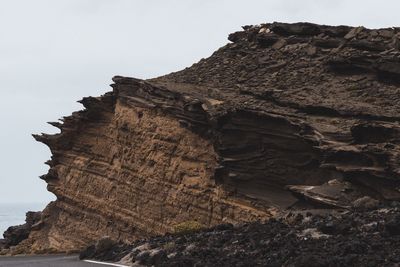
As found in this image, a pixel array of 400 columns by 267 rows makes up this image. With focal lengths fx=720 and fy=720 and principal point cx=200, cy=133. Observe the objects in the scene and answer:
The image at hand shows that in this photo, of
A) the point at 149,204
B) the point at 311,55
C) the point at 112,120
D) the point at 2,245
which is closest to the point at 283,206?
the point at 149,204

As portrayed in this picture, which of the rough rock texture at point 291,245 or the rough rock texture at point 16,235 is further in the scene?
the rough rock texture at point 16,235

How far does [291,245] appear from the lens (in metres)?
18.5

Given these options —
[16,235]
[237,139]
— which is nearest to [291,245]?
[237,139]

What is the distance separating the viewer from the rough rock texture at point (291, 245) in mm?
16031

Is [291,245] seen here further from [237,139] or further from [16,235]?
[16,235]

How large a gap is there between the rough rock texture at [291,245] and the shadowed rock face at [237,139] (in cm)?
393

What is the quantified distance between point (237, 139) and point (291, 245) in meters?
13.5

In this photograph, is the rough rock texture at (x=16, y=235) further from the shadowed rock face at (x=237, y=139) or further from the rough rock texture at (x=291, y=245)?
the rough rock texture at (x=291, y=245)

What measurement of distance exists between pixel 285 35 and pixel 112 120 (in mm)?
11002

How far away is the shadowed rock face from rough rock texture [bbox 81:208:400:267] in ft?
12.9

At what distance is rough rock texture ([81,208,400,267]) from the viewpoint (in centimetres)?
1603

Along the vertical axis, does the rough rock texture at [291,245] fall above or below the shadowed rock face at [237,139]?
below

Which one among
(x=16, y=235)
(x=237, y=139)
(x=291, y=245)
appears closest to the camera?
(x=291, y=245)

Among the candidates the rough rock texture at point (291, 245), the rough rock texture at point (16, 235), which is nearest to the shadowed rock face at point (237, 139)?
the rough rock texture at point (16, 235)
